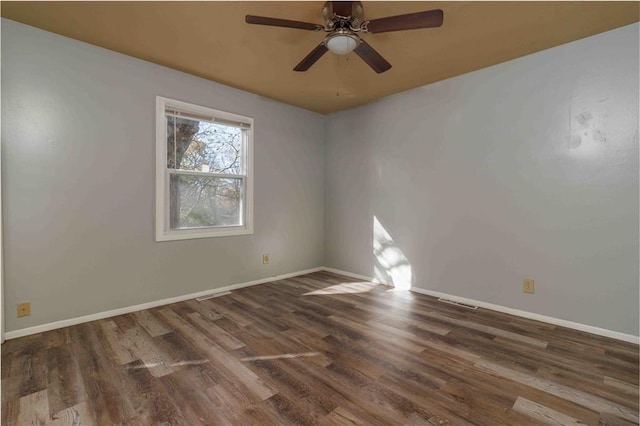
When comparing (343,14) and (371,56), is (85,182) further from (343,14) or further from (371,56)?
(371,56)

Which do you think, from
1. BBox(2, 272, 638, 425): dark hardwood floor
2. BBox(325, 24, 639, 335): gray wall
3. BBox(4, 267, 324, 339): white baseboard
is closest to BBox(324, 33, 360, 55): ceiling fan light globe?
BBox(325, 24, 639, 335): gray wall

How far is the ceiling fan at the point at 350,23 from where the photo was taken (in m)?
1.77

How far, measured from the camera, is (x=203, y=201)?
3.39m

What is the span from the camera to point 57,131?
8.04ft

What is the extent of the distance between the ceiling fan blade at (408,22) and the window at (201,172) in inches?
85.5

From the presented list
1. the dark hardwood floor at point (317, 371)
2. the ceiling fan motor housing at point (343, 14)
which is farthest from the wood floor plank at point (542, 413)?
the ceiling fan motor housing at point (343, 14)

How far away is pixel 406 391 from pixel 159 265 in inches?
102

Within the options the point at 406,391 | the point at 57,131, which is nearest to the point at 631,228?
the point at 406,391

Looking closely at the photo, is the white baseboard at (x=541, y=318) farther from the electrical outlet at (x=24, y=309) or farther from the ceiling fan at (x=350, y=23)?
the electrical outlet at (x=24, y=309)

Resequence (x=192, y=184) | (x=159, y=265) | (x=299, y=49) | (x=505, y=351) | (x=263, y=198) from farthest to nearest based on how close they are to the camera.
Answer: (x=263, y=198) < (x=192, y=184) < (x=159, y=265) < (x=299, y=49) < (x=505, y=351)

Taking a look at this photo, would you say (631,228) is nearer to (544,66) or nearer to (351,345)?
(544,66)

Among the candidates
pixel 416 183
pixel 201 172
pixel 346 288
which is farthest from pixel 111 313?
pixel 416 183

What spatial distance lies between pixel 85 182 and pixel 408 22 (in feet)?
9.52

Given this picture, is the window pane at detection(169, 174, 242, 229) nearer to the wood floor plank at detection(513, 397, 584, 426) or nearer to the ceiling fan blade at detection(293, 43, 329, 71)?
the ceiling fan blade at detection(293, 43, 329, 71)
